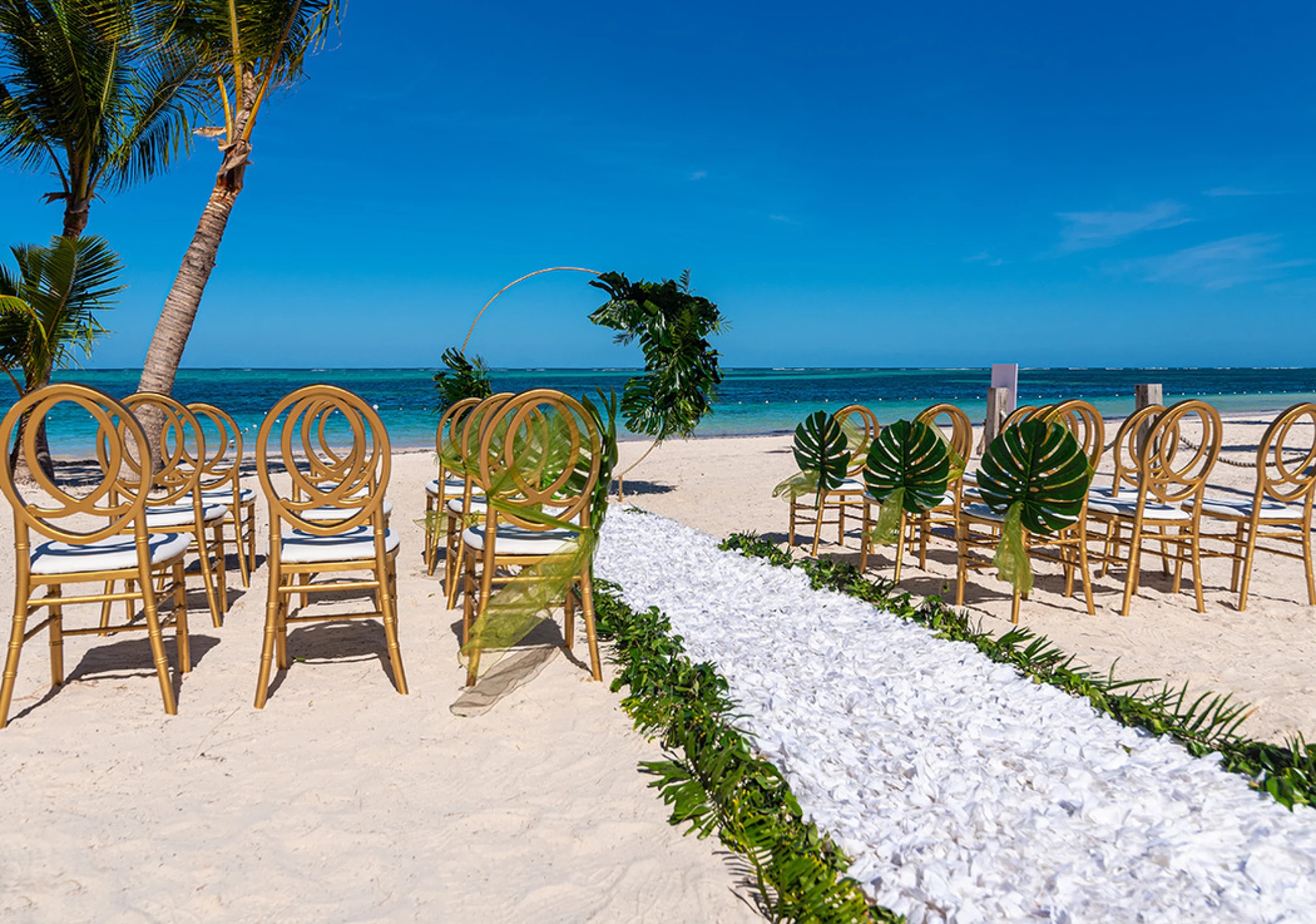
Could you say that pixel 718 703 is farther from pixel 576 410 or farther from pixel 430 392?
pixel 430 392

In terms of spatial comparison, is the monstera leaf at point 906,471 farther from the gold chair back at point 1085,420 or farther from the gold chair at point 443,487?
the gold chair at point 443,487

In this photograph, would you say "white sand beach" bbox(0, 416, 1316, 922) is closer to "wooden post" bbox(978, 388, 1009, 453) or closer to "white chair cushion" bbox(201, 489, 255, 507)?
"white chair cushion" bbox(201, 489, 255, 507)

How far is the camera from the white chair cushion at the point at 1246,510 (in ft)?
13.5

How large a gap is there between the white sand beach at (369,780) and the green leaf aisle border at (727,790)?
0.08 meters

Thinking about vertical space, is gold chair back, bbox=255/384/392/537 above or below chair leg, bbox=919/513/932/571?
above

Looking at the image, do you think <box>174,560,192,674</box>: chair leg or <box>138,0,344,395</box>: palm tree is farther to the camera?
<box>138,0,344,395</box>: palm tree

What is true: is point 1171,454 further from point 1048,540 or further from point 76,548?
point 76,548

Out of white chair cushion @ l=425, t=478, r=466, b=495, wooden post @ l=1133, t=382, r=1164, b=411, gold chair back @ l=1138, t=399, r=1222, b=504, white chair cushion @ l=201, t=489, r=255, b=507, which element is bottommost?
white chair cushion @ l=201, t=489, r=255, b=507

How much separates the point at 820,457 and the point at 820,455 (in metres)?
0.01

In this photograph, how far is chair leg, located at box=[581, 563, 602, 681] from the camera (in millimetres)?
3074

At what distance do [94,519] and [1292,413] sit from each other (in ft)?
28.6

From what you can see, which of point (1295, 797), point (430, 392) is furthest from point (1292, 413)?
point (430, 392)

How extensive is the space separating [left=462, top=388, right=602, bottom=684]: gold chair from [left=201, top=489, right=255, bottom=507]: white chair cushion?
2.09 meters

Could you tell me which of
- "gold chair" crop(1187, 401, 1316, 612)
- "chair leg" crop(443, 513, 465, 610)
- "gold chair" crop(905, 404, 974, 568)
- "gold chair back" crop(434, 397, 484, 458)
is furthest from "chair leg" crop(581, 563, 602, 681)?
"gold chair" crop(1187, 401, 1316, 612)
